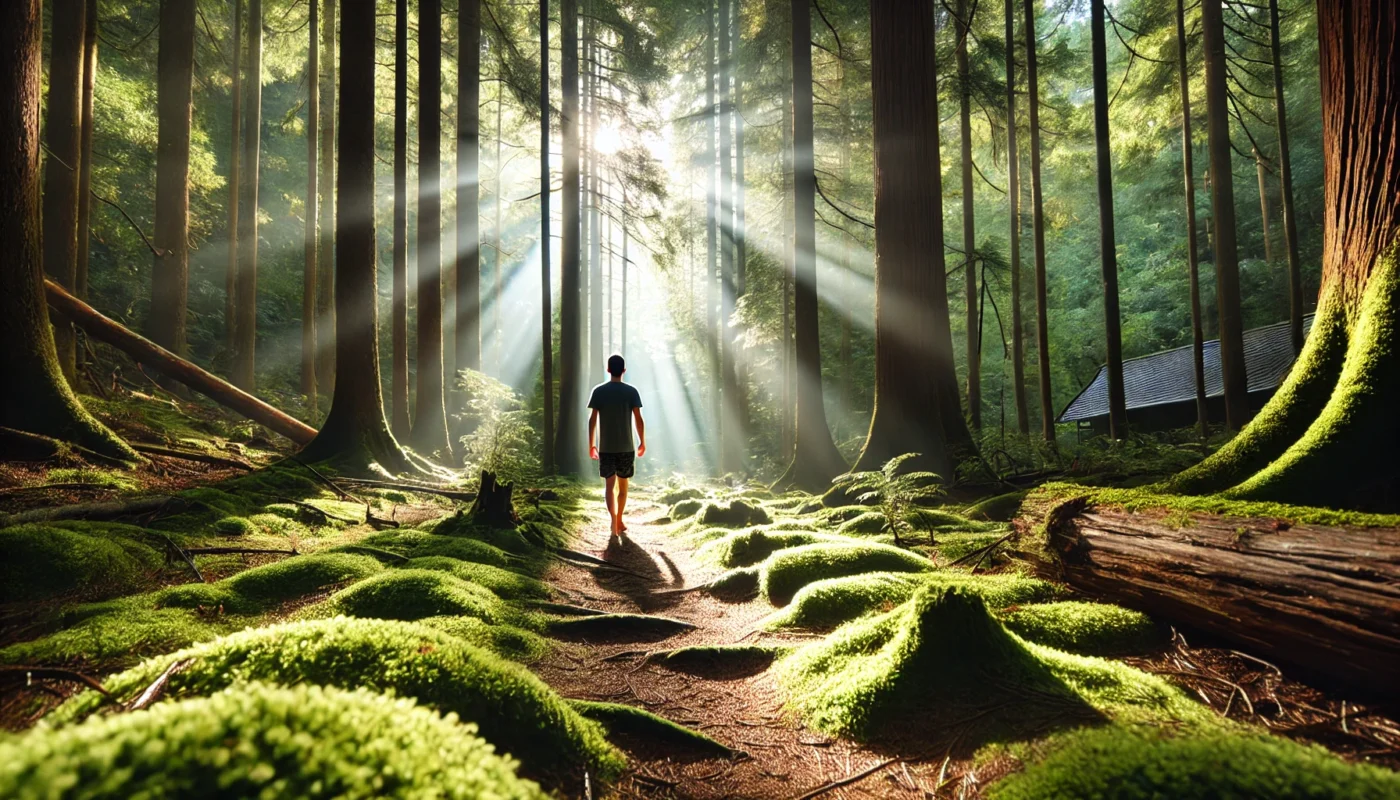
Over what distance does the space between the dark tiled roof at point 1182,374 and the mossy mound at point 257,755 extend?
18735 mm

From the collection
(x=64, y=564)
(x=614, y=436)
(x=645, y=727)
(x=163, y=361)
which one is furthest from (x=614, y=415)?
(x=163, y=361)

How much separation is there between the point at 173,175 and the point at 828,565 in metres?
18.8

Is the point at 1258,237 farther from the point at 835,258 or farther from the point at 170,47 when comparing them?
the point at 170,47

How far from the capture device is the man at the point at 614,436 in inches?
324

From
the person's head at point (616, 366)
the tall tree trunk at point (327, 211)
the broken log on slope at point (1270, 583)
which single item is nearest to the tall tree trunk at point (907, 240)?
the person's head at point (616, 366)

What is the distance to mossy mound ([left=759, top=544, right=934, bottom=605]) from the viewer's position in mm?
4824

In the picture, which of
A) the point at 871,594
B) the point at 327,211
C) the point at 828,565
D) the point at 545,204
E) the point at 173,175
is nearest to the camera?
the point at 871,594

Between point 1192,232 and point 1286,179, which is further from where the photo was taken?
point 1192,232

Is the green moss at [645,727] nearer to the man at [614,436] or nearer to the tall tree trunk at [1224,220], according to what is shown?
the man at [614,436]

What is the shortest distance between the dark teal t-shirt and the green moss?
559cm

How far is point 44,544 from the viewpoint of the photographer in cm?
361

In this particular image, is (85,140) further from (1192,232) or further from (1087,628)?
(1192,232)

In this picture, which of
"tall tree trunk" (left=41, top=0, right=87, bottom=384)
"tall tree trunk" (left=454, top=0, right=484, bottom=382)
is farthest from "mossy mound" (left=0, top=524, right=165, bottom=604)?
"tall tree trunk" (left=454, top=0, right=484, bottom=382)

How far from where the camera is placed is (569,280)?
1614cm
